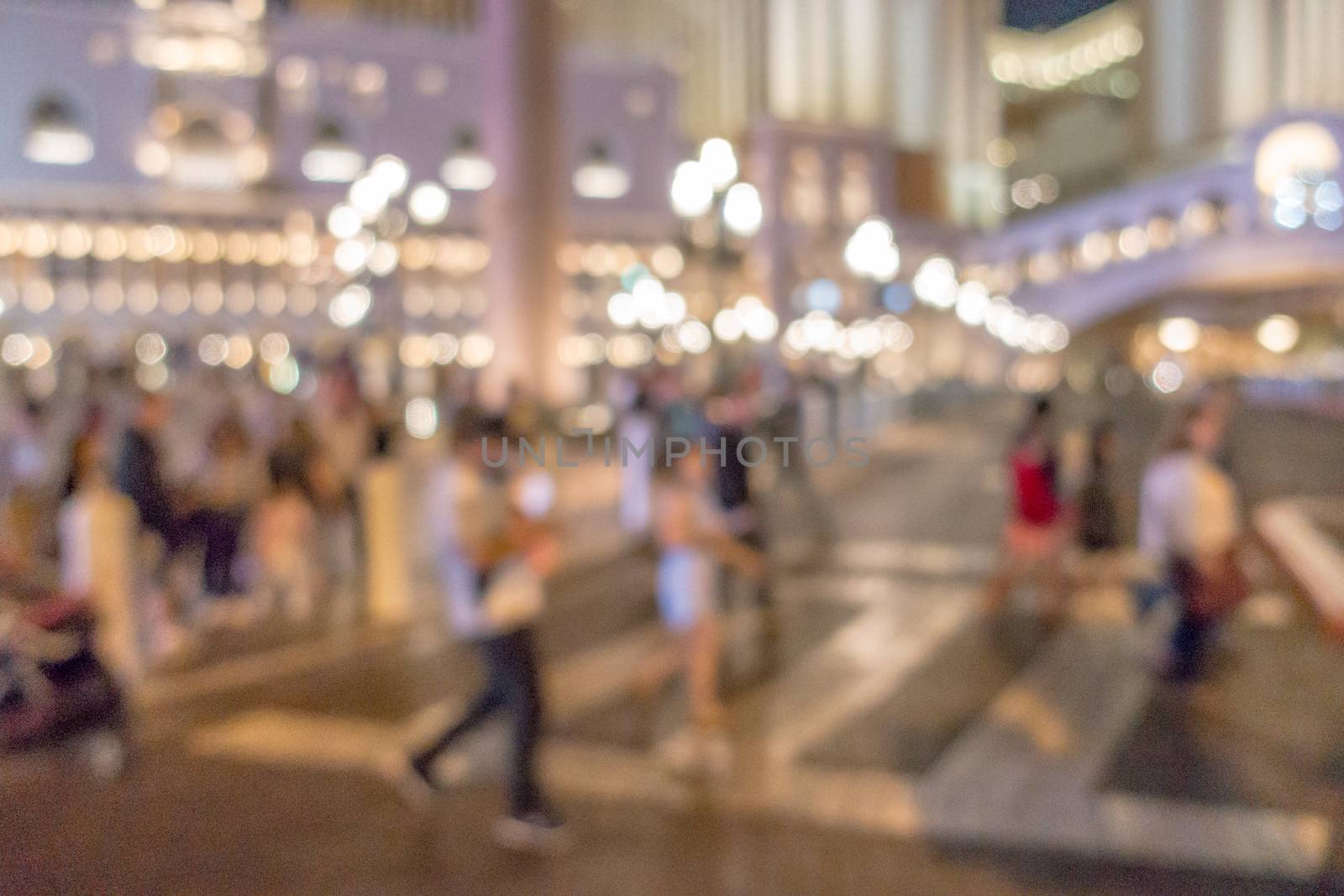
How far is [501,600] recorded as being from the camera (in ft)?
15.7

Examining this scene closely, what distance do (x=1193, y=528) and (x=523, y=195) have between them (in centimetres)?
1245

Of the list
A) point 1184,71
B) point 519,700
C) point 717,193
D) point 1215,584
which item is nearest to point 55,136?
point 717,193

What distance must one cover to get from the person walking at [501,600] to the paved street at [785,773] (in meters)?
0.27

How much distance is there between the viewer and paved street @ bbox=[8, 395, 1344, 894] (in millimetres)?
4488

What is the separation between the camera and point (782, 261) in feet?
173

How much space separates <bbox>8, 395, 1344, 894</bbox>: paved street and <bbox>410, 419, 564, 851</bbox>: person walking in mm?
266

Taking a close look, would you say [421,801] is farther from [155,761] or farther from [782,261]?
[782,261]

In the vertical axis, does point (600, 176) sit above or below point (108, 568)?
above

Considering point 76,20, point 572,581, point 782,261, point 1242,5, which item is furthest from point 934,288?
point 572,581

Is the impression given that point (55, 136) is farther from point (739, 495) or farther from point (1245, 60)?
point (1245, 60)

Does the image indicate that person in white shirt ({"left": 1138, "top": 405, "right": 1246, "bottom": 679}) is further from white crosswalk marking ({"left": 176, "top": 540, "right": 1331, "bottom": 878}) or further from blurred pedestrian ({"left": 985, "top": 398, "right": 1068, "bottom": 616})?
blurred pedestrian ({"left": 985, "top": 398, "right": 1068, "bottom": 616})

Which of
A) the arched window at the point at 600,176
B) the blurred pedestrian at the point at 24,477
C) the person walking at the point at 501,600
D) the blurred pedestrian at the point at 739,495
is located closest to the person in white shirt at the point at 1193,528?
the blurred pedestrian at the point at 739,495

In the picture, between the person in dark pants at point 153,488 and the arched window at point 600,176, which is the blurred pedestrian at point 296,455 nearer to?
the person in dark pants at point 153,488

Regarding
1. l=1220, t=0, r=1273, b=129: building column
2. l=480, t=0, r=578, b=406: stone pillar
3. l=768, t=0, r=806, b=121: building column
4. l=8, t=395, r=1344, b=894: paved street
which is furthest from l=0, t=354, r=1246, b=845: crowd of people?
l=1220, t=0, r=1273, b=129: building column
